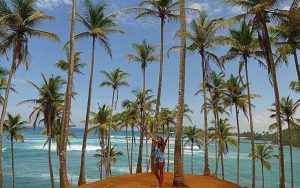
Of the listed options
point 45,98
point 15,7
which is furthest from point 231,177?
point 15,7

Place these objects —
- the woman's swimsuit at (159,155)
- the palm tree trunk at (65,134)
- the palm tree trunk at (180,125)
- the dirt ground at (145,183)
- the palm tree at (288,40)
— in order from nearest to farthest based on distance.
A: 1. the woman's swimsuit at (159,155)
2. the palm tree trunk at (180,125)
3. the dirt ground at (145,183)
4. the palm tree trunk at (65,134)
5. the palm tree at (288,40)

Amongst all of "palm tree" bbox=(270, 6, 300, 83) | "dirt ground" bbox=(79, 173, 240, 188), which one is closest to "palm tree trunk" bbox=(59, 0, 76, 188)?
"dirt ground" bbox=(79, 173, 240, 188)

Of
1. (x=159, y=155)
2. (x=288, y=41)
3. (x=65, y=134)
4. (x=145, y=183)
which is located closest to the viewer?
(x=159, y=155)

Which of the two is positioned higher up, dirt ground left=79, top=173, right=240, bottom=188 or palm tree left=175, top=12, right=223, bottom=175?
palm tree left=175, top=12, right=223, bottom=175

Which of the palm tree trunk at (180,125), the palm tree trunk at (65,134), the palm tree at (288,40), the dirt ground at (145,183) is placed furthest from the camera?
the palm tree at (288,40)

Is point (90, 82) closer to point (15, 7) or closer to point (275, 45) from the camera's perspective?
point (15, 7)

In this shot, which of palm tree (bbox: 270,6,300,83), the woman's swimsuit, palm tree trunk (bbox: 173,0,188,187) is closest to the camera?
the woman's swimsuit

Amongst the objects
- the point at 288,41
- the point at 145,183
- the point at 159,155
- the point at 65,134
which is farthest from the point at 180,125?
the point at 288,41

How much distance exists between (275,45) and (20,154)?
10578 cm

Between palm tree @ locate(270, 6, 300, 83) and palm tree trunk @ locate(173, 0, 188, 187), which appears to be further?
palm tree @ locate(270, 6, 300, 83)

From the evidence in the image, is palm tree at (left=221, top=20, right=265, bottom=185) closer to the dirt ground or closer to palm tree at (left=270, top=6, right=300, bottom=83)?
palm tree at (left=270, top=6, right=300, bottom=83)

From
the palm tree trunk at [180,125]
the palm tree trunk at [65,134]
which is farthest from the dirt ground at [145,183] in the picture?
the palm tree trunk at [65,134]

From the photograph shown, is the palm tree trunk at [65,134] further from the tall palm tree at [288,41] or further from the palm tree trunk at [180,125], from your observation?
the tall palm tree at [288,41]

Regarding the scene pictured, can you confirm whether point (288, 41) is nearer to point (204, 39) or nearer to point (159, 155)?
point (204, 39)
